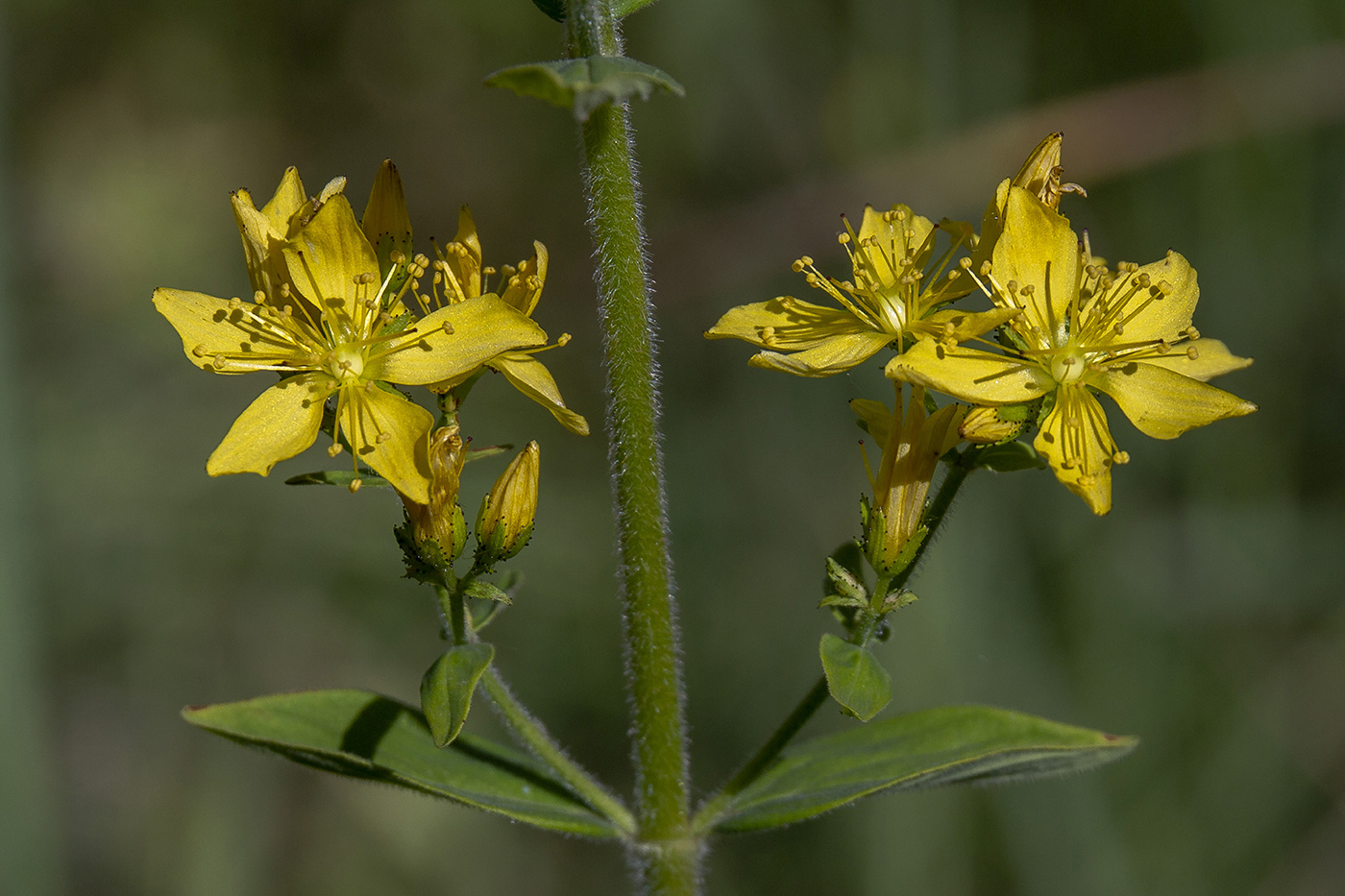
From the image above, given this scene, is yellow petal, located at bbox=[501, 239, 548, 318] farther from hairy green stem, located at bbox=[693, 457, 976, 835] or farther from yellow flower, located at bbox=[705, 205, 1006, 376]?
hairy green stem, located at bbox=[693, 457, 976, 835]

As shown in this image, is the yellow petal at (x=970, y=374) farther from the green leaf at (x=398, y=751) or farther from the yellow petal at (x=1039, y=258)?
the green leaf at (x=398, y=751)

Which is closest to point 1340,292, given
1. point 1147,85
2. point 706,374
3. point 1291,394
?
point 1291,394

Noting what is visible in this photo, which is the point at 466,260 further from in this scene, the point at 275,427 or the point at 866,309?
the point at 866,309

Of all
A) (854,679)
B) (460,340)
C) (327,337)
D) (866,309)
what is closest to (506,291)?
(460,340)

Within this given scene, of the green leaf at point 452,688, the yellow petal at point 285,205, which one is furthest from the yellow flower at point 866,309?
the yellow petal at point 285,205

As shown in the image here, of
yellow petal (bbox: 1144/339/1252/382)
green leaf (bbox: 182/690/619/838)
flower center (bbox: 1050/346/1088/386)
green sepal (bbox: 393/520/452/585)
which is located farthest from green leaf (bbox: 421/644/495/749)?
yellow petal (bbox: 1144/339/1252/382)

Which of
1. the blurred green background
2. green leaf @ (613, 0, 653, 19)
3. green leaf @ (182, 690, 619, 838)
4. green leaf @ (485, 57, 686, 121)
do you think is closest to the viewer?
green leaf @ (485, 57, 686, 121)

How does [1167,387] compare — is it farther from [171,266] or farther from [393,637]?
[171,266]
